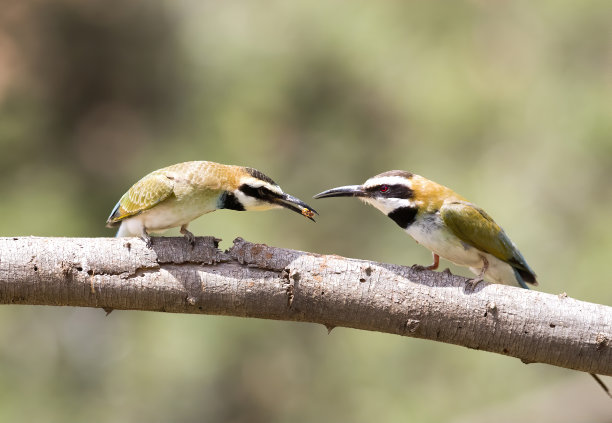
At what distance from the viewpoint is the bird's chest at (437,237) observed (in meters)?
2.90

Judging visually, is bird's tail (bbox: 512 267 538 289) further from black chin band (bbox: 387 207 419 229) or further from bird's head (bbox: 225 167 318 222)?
bird's head (bbox: 225 167 318 222)

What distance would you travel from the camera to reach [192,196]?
276 cm

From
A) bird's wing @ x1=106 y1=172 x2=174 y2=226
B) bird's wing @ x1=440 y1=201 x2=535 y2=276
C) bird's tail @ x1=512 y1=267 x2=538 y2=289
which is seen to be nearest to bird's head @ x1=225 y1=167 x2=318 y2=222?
bird's wing @ x1=106 y1=172 x2=174 y2=226

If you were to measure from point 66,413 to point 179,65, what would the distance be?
9.44 ft

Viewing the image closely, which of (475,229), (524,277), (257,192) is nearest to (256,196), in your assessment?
(257,192)

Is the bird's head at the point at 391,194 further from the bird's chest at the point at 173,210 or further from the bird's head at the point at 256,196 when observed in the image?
the bird's chest at the point at 173,210

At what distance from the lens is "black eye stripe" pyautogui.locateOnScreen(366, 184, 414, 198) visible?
2943 mm

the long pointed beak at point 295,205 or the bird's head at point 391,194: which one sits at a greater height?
the bird's head at point 391,194

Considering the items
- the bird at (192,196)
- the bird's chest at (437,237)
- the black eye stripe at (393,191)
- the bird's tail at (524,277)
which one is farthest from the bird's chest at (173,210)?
the bird's tail at (524,277)

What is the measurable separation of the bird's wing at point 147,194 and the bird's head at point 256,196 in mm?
226

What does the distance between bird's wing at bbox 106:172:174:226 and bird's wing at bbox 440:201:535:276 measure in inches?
43.0

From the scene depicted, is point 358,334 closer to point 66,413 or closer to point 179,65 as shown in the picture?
point 66,413

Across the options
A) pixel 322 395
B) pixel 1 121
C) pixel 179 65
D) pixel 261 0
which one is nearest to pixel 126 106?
pixel 179 65

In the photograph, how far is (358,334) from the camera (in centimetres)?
563
